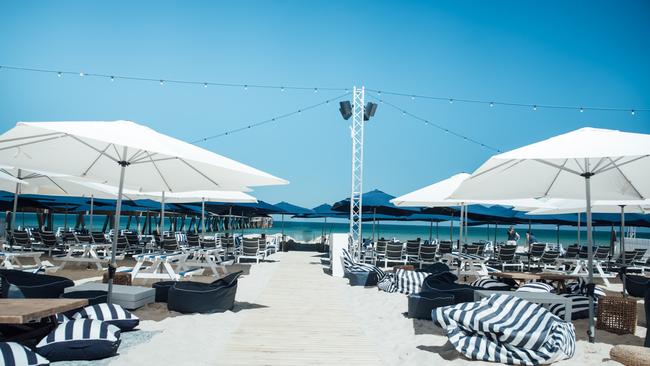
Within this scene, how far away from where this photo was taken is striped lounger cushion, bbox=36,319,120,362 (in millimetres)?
3434

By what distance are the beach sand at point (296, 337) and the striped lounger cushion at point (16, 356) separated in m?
0.62

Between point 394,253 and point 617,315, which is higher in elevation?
point 394,253

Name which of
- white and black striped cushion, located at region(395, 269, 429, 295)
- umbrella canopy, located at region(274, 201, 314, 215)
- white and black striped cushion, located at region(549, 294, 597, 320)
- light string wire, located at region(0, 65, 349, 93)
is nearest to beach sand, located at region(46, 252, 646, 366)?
white and black striped cushion, located at region(549, 294, 597, 320)

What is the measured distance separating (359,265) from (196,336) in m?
4.94

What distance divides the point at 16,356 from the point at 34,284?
7.00 feet

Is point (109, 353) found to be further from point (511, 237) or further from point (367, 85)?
point (511, 237)

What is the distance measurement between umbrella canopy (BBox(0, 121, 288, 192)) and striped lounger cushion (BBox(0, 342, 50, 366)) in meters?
1.86

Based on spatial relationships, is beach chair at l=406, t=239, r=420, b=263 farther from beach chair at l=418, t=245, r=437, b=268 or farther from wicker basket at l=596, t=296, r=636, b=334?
wicker basket at l=596, t=296, r=636, b=334

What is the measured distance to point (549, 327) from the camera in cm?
389

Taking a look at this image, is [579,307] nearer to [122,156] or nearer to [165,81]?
[122,156]

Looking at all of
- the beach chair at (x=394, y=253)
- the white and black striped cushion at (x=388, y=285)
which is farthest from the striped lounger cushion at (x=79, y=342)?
the beach chair at (x=394, y=253)

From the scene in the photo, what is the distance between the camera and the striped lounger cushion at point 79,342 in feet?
11.3

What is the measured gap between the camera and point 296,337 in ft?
15.0

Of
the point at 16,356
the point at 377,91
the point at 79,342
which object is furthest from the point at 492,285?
the point at 377,91
